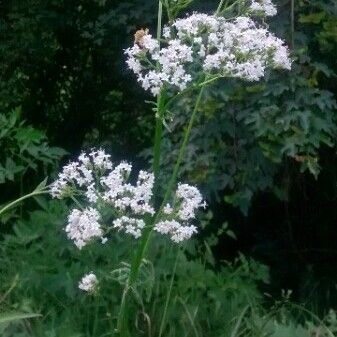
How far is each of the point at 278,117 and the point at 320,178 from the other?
1354 mm

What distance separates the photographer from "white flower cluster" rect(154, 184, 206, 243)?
3.44 metres

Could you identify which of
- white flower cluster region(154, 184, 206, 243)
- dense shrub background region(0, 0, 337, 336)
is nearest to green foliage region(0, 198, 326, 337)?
dense shrub background region(0, 0, 337, 336)

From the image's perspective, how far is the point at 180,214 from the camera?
346cm

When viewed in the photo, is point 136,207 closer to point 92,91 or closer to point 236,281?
point 236,281

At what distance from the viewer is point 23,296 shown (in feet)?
15.5

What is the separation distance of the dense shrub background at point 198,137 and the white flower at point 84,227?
84cm

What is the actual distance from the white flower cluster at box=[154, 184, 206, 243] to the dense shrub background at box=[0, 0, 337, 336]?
0.94 m

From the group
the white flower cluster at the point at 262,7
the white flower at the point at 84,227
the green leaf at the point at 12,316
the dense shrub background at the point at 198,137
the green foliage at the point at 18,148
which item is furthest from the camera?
the green foliage at the point at 18,148

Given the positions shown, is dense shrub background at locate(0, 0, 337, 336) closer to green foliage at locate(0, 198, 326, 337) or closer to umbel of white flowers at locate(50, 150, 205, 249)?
green foliage at locate(0, 198, 326, 337)

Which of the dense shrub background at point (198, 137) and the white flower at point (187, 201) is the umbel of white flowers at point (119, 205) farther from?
the dense shrub background at point (198, 137)

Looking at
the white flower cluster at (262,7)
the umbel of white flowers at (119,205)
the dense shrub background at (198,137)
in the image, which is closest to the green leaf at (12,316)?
the umbel of white flowers at (119,205)

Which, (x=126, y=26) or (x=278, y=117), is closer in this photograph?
(x=278, y=117)

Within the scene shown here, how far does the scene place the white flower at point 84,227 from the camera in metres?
3.38

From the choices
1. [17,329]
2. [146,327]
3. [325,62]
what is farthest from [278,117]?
[17,329]
